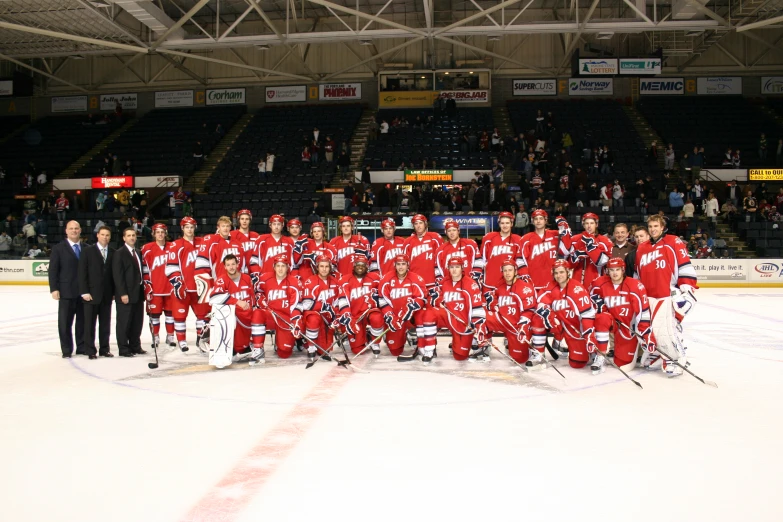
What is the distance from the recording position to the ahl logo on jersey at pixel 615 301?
6.91m

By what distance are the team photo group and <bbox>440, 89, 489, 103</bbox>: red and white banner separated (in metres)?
21.8

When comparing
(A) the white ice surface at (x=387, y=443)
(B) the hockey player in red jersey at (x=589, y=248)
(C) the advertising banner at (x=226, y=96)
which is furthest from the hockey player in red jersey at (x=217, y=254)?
(C) the advertising banner at (x=226, y=96)

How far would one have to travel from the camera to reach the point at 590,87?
3005 cm

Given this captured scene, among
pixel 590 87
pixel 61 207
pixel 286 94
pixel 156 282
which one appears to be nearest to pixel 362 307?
pixel 156 282

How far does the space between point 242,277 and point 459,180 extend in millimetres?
15543

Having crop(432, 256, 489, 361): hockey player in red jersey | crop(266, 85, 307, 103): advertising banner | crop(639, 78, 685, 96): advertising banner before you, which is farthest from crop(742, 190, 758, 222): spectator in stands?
crop(266, 85, 307, 103): advertising banner

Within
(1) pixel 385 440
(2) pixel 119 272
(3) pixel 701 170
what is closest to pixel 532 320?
(1) pixel 385 440

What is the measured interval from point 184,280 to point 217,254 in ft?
1.69

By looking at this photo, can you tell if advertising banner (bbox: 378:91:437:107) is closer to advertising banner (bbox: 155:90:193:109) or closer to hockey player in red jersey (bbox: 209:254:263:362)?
advertising banner (bbox: 155:90:193:109)

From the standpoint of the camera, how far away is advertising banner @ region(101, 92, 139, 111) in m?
32.1

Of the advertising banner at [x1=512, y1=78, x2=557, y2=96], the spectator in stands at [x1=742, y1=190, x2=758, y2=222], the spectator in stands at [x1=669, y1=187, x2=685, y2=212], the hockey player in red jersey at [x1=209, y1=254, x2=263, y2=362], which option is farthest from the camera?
the advertising banner at [x1=512, y1=78, x2=557, y2=96]

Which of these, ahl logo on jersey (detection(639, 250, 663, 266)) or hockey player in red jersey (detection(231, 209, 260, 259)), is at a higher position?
hockey player in red jersey (detection(231, 209, 260, 259))

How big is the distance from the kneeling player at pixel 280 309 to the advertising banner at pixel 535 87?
2466 centimetres

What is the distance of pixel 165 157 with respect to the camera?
27.4 meters
